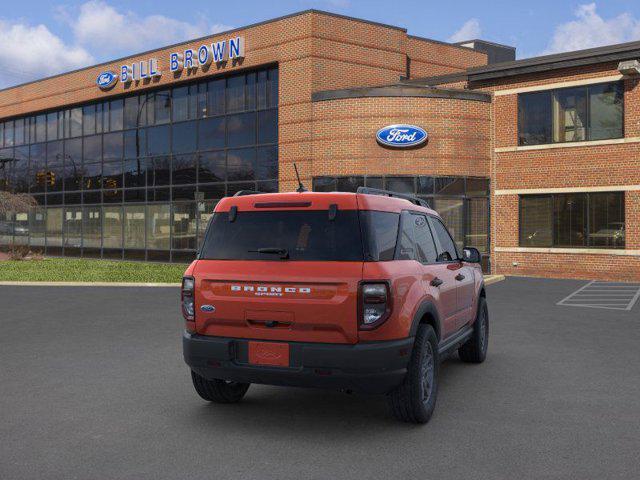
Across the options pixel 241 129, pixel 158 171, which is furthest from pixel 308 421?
pixel 158 171

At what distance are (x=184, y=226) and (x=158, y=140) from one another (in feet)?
14.0

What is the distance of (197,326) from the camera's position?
554cm

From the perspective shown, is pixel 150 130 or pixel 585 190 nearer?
pixel 585 190

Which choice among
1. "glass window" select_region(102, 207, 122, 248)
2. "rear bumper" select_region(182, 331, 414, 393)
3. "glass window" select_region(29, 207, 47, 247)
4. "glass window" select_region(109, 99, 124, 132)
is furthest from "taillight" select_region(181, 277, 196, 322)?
"glass window" select_region(29, 207, 47, 247)

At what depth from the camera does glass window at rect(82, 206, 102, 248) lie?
32.6m

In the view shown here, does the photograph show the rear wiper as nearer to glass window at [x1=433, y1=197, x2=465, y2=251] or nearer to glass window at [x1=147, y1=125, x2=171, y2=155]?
glass window at [x1=433, y1=197, x2=465, y2=251]

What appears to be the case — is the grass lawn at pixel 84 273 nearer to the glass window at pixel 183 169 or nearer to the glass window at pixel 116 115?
the glass window at pixel 183 169

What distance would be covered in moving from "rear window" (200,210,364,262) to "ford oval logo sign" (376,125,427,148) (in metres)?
17.7

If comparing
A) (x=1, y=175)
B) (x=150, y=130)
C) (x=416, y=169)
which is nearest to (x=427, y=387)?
(x=416, y=169)

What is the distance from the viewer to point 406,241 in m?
5.86

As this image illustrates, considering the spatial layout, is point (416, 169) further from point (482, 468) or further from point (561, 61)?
point (482, 468)

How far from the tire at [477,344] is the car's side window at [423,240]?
1786 millimetres

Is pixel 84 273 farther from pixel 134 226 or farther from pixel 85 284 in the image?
pixel 134 226

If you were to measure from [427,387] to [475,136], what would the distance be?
18.7m
